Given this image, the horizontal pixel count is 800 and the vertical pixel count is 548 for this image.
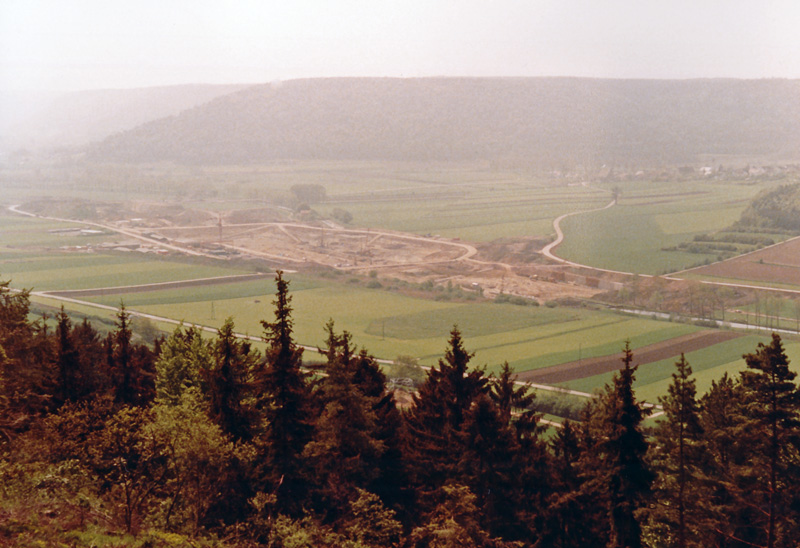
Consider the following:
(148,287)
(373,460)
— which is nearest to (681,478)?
(373,460)

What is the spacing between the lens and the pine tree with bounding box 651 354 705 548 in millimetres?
14180

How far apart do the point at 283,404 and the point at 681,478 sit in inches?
305

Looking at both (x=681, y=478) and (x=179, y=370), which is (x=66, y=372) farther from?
(x=681, y=478)

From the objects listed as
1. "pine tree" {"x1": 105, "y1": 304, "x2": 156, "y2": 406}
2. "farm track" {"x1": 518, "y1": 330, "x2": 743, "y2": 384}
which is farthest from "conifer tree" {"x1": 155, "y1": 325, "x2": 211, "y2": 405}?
"farm track" {"x1": 518, "y1": 330, "x2": 743, "y2": 384}

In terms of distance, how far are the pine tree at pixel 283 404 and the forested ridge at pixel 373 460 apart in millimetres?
33

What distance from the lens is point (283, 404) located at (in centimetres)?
1540

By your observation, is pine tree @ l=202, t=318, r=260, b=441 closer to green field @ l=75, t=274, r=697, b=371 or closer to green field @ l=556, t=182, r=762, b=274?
green field @ l=75, t=274, r=697, b=371

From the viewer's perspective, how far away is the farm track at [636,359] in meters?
39.8

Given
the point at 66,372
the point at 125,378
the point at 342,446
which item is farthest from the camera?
the point at 125,378

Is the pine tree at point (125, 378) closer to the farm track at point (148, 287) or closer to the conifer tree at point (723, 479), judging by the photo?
the conifer tree at point (723, 479)

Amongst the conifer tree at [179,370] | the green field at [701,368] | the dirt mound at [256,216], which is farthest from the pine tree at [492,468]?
the dirt mound at [256,216]

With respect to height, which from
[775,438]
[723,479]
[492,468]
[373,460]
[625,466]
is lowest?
[723,479]

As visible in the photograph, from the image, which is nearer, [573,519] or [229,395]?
[229,395]

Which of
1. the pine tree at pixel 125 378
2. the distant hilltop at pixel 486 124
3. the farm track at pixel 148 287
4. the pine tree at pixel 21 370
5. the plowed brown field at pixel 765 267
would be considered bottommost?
the farm track at pixel 148 287
